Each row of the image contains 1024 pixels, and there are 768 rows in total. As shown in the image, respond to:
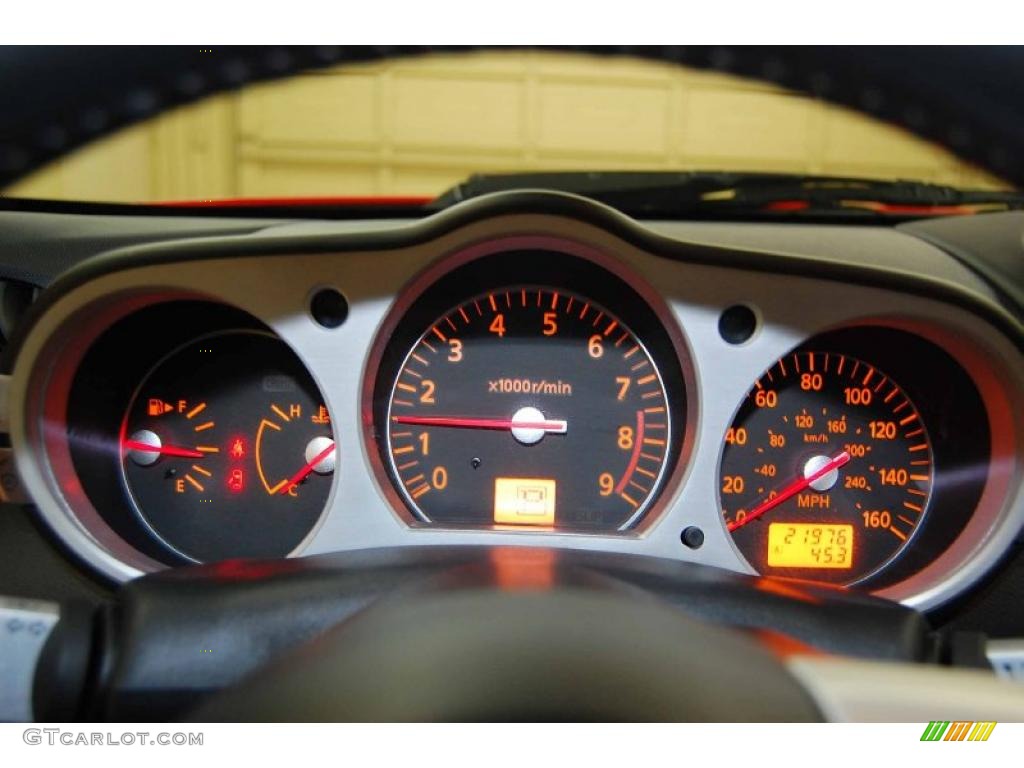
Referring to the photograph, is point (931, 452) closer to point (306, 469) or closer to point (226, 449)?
point (306, 469)

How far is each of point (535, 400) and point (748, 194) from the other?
2.28 feet

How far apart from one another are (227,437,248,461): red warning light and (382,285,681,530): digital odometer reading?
1.05ft

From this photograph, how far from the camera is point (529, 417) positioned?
171 cm

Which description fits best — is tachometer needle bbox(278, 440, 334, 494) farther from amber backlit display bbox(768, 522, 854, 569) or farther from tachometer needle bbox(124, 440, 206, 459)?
amber backlit display bbox(768, 522, 854, 569)

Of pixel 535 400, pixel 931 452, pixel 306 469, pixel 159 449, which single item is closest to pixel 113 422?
pixel 159 449

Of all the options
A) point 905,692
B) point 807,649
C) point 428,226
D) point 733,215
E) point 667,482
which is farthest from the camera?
point 733,215

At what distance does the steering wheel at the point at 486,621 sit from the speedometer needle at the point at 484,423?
309 millimetres

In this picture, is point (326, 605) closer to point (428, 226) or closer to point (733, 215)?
point (428, 226)

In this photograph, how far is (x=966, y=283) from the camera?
1591mm

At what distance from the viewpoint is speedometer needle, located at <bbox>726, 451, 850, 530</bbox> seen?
1701 millimetres

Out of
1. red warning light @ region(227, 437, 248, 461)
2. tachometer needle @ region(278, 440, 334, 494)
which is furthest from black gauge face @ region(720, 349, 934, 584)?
red warning light @ region(227, 437, 248, 461)

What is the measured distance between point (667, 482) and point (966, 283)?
2.28 feet

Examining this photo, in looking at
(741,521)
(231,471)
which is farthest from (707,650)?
(231,471)
